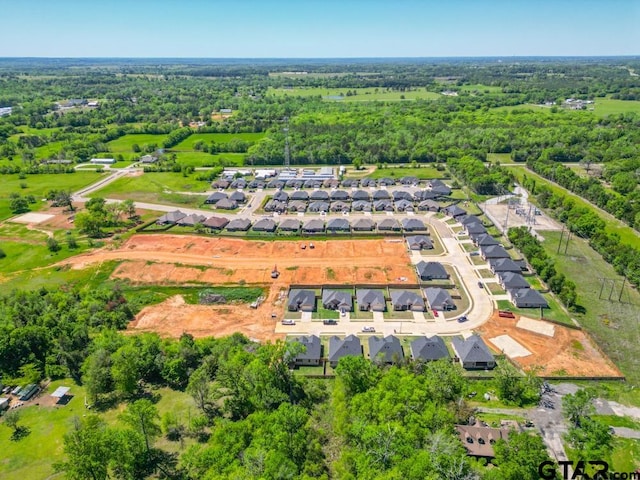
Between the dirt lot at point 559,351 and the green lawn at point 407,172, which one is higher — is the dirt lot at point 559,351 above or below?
below

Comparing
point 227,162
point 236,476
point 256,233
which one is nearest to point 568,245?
point 256,233

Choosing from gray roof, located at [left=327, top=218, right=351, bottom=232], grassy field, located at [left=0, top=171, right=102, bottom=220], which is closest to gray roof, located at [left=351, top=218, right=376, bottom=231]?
gray roof, located at [left=327, top=218, right=351, bottom=232]

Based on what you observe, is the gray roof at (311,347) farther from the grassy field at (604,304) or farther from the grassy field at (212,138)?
the grassy field at (212,138)

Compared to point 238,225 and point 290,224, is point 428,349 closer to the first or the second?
point 290,224

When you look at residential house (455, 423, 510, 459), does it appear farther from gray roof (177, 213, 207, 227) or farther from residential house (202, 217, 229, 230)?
gray roof (177, 213, 207, 227)

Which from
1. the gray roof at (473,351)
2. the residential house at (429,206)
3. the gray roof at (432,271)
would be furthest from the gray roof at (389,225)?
the gray roof at (473,351)

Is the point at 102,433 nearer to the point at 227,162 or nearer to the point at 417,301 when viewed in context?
the point at 417,301

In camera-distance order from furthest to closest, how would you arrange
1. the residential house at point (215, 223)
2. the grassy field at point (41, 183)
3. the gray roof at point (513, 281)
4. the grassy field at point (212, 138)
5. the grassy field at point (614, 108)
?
the grassy field at point (614, 108)
the grassy field at point (212, 138)
the grassy field at point (41, 183)
the residential house at point (215, 223)
the gray roof at point (513, 281)
